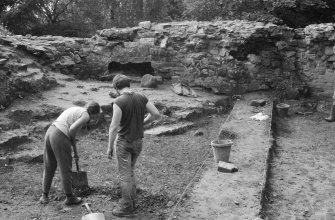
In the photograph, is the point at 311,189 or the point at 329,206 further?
the point at 311,189

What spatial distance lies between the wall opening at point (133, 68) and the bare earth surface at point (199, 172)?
265cm

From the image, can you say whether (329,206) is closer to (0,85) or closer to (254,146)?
(254,146)

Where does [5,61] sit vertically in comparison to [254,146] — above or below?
above

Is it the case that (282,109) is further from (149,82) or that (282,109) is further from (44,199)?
(44,199)

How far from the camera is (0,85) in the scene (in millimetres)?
8148

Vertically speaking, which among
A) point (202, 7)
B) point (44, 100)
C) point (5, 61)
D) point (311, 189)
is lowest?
point (311, 189)

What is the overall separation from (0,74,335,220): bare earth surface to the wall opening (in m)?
2.65

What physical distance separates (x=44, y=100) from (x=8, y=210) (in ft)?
14.0

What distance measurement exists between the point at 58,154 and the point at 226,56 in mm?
7181

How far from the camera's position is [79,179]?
518 centimetres

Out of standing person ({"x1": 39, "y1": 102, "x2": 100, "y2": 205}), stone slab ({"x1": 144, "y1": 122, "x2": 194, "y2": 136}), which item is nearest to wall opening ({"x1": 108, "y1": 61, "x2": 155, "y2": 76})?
stone slab ({"x1": 144, "y1": 122, "x2": 194, "y2": 136})

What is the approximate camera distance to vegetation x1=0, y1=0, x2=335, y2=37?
1467cm

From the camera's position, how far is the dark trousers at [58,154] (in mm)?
4598

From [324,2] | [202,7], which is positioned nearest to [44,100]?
[202,7]
